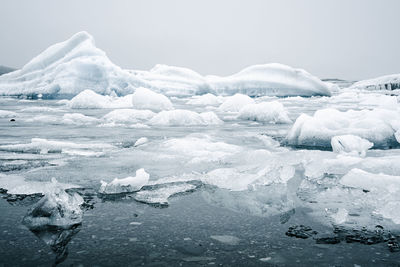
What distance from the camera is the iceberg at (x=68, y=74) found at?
18.8 metres

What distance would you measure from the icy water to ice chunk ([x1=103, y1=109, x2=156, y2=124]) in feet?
14.9

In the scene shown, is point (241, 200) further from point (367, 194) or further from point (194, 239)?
point (367, 194)

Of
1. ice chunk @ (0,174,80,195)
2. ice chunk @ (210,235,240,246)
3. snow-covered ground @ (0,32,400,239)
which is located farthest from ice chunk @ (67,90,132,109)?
ice chunk @ (210,235,240,246)

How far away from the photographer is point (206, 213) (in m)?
2.19

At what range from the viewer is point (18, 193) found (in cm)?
249

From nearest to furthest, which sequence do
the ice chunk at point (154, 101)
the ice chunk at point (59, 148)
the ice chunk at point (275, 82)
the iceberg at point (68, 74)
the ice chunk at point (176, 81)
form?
the ice chunk at point (59, 148), the ice chunk at point (154, 101), the iceberg at point (68, 74), the ice chunk at point (176, 81), the ice chunk at point (275, 82)

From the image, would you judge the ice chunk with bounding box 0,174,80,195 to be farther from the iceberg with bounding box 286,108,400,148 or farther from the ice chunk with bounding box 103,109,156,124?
the ice chunk with bounding box 103,109,156,124

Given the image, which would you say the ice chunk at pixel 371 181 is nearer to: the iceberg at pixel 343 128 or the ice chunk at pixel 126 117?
the iceberg at pixel 343 128

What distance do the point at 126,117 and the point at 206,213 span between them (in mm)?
7011

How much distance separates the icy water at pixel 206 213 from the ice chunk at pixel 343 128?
2.76ft

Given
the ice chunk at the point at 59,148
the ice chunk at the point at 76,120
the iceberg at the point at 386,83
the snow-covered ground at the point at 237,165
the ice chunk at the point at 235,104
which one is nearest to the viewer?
the snow-covered ground at the point at 237,165

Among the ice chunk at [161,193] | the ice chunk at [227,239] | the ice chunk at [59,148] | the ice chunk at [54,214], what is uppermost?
the ice chunk at [59,148]

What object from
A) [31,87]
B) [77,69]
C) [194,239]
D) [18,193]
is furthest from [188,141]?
[31,87]

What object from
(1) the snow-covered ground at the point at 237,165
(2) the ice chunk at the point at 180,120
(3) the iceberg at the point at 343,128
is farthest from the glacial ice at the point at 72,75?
(3) the iceberg at the point at 343,128
